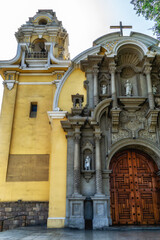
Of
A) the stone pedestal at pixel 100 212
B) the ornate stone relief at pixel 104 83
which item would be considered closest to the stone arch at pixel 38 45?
the ornate stone relief at pixel 104 83

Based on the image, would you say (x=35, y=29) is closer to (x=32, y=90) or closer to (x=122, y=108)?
(x=32, y=90)

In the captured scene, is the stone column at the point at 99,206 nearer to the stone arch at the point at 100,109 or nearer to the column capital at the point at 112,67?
the stone arch at the point at 100,109

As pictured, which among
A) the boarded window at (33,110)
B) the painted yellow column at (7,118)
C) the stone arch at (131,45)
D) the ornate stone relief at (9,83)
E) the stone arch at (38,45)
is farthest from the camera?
the stone arch at (38,45)

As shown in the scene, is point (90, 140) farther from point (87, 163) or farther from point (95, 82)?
point (95, 82)

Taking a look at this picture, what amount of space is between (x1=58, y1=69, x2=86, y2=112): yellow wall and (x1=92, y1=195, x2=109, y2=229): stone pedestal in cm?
450

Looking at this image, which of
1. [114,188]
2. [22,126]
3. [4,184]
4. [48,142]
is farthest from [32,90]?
[114,188]

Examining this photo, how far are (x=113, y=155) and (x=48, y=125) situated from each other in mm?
4728

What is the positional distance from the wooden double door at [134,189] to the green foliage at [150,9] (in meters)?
5.72

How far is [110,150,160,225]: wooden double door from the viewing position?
375 inches

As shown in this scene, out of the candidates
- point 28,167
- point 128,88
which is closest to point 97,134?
point 128,88

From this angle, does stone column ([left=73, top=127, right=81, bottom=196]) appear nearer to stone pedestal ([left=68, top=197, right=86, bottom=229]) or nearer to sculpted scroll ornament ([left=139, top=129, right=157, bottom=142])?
stone pedestal ([left=68, top=197, right=86, bottom=229])

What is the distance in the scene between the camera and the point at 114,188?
991cm

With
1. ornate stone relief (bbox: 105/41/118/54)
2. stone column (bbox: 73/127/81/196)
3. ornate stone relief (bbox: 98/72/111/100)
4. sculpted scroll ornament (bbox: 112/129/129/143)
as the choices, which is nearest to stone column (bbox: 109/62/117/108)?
ornate stone relief (bbox: 98/72/111/100)

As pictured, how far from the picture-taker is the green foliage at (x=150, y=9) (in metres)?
8.32
